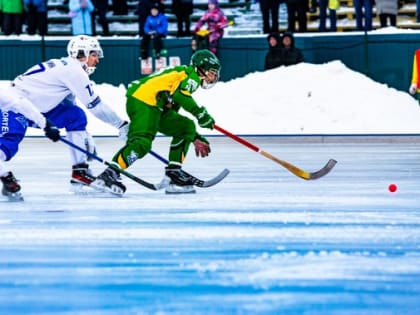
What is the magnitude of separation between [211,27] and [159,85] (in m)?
12.1

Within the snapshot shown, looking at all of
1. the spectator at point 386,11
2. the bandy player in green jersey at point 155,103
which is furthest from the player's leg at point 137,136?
the spectator at point 386,11

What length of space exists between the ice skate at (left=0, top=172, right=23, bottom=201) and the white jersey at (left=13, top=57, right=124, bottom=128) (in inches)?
28.4

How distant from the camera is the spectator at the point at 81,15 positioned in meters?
24.0

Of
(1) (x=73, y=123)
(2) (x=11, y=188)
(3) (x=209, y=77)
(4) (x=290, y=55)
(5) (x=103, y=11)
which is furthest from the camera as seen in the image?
(5) (x=103, y=11)

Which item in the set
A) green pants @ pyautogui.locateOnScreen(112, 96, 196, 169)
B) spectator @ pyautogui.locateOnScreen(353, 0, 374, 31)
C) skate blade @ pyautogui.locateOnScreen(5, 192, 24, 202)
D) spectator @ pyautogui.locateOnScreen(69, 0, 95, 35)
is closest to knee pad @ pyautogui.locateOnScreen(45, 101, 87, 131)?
green pants @ pyautogui.locateOnScreen(112, 96, 196, 169)

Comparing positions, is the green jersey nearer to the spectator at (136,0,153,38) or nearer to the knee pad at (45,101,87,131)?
the knee pad at (45,101,87,131)

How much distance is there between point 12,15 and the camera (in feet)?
79.7

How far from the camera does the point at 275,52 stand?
22.8 meters

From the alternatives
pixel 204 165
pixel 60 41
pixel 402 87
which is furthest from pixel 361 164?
pixel 60 41

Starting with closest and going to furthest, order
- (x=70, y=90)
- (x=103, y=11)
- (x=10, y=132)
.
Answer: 1. (x=10, y=132)
2. (x=70, y=90)
3. (x=103, y=11)

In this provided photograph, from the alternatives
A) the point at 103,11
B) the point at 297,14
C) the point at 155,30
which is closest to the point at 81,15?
the point at 103,11

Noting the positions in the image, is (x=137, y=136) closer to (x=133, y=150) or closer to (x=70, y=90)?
(x=133, y=150)

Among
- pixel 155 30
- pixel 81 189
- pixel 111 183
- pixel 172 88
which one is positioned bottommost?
pixel 81 189

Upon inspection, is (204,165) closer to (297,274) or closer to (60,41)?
(297,274)
